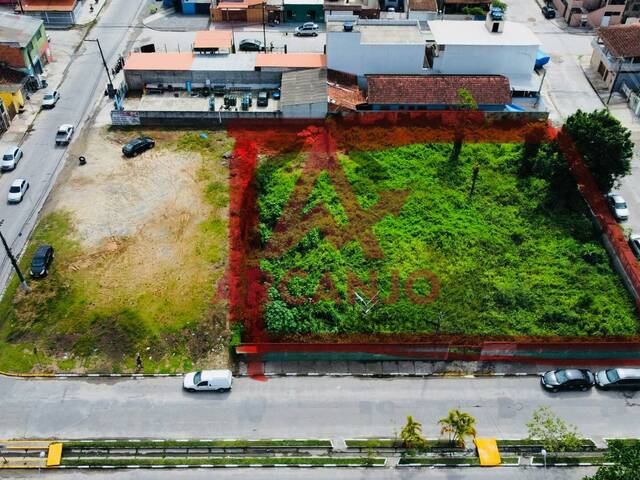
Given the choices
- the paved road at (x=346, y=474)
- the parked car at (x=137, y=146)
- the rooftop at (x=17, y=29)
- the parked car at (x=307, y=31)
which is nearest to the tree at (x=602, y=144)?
the paved road at (x=346, y=474)

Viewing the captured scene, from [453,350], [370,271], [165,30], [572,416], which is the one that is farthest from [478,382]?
[165,30]

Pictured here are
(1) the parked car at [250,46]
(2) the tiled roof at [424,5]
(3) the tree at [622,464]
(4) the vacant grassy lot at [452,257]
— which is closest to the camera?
(3) the tree at [622,464]

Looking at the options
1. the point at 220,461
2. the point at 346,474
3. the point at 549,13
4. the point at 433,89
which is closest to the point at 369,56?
the point at 433,89

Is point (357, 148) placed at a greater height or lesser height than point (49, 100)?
lesser

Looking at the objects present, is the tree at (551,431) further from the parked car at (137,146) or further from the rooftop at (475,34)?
the parked car at (137,146)

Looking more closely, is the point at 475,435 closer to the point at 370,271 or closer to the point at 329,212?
the point at 370,271

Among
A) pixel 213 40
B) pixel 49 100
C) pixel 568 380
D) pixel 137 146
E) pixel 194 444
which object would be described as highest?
pixel 213 40

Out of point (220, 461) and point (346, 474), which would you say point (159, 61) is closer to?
point (220, 461)
